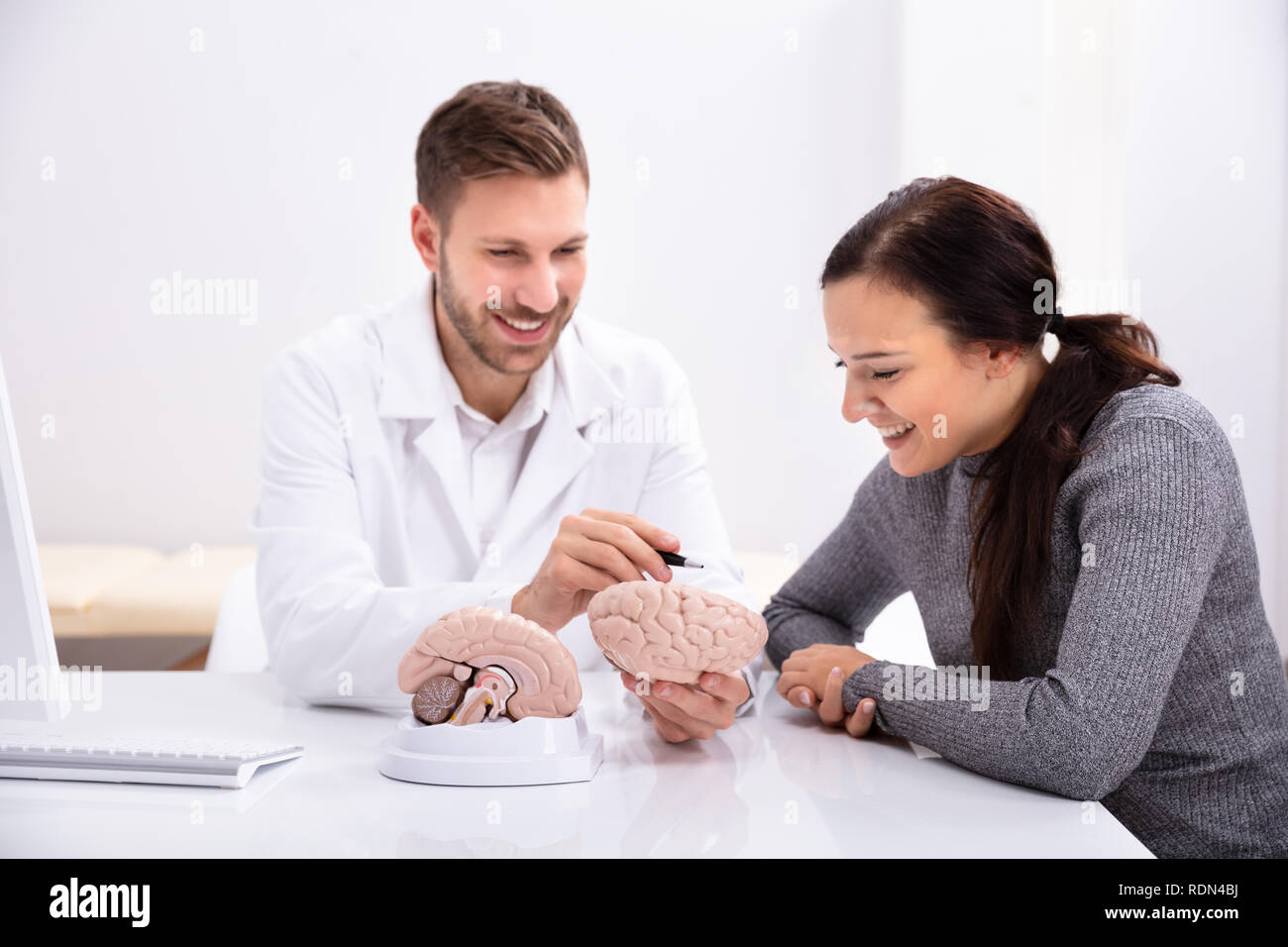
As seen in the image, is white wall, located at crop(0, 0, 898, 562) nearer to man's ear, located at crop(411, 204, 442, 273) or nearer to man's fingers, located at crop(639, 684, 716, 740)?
man's ear, located at crop(411, 204, 442, 273)

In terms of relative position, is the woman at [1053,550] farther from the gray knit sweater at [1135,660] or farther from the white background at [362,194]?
the white background at [362,194]

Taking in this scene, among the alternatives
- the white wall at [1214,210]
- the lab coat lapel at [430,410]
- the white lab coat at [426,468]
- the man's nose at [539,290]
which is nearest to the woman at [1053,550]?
the white lab coat at [426,468]

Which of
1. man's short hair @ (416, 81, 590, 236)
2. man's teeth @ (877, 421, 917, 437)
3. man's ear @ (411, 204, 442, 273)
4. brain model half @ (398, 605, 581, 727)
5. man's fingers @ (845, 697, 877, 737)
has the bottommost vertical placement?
man's fingers @ (845, 697, 877, 737)

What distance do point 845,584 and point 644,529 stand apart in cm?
56

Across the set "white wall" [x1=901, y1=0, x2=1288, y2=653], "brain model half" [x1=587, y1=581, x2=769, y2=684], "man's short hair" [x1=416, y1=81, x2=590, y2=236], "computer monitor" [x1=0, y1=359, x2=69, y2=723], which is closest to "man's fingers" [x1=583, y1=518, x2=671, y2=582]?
"brain model half" [x1=587, y1=581, x2=769, y2=684]

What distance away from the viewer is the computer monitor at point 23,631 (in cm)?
108

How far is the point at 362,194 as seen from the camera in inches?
168

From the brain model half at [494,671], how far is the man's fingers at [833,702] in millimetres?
378

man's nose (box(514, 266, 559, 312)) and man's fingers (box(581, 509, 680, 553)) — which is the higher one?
man's nose (box(514, 266, 559, 312))

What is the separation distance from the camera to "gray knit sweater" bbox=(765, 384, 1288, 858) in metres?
1.20

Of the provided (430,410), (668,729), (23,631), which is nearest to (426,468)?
(430,410)

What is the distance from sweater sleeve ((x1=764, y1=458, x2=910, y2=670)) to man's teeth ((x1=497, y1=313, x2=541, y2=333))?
0.68m

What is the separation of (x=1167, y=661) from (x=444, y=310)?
1.47 meters

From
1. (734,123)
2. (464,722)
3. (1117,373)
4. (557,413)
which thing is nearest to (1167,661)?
(1117,373)
